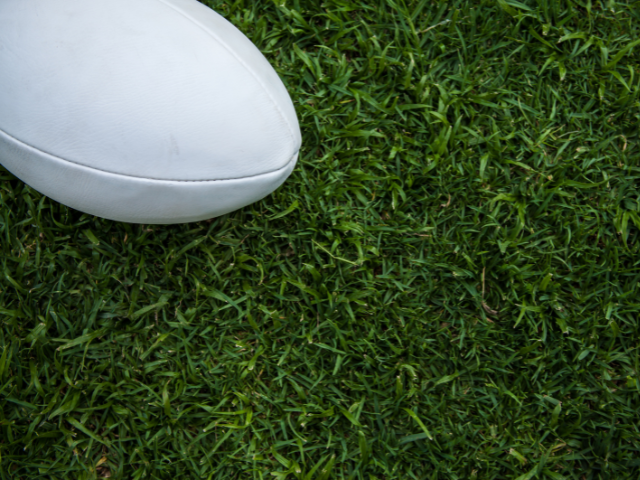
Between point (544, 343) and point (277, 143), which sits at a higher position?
point (277, 143)

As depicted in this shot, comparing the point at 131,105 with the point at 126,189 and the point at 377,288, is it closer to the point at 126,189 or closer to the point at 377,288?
the point at 126,189

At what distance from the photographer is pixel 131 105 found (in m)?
1.50

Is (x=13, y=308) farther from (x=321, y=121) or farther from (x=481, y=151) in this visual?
(x=481, y=151)

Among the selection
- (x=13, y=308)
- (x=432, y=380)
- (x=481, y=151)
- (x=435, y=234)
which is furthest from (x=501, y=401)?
(x=13, y=308)

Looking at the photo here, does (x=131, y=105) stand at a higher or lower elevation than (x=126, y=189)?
higher

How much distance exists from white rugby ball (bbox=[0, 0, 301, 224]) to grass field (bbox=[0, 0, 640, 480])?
1.68 feet

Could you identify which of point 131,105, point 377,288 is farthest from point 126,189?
point 377,288

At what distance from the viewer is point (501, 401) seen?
2139 millimetres

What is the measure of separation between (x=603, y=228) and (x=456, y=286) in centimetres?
80

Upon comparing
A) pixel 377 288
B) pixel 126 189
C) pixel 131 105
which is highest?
pixel 131 105

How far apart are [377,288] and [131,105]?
1296 millimetres

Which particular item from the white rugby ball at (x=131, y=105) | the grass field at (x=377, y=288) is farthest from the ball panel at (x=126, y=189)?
the grass field at (x=377, y=288)

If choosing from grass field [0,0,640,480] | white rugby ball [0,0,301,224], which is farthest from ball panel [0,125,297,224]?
grass field [0,0,640,480]

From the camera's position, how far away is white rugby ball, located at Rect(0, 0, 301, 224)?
150 centimetres
